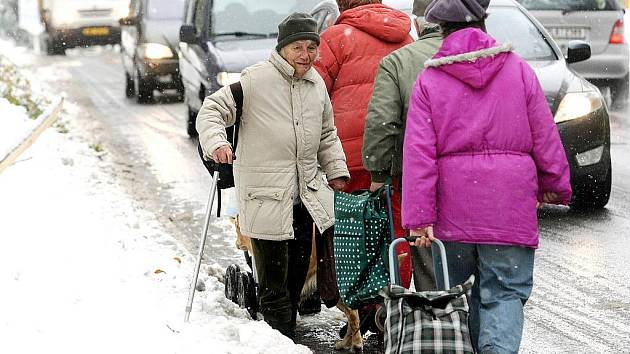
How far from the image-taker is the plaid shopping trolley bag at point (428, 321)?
451 cm

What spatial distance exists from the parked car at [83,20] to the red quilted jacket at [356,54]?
2620cm

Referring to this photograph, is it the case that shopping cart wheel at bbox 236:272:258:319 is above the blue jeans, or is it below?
below

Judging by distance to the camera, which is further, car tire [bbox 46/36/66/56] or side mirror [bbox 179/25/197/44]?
car tire [bbox 46/36/66/56]

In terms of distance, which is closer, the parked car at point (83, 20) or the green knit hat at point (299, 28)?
the green knit hat at point (299, 28)

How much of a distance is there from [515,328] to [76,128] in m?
12.4

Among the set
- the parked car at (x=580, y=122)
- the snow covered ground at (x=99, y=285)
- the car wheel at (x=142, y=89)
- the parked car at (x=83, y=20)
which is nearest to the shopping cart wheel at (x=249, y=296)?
the snow covered ground at (x=99, y=285)

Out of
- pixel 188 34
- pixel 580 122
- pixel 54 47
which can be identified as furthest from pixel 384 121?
pixel 54 47

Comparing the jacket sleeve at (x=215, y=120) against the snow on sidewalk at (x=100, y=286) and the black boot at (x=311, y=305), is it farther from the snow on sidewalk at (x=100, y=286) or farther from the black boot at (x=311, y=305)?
the black boot at (x=311, y=305)

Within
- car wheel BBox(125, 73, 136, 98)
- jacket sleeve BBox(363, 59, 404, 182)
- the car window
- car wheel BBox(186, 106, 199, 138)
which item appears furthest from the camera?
car wheel BBox(125, 73, 136, 98)

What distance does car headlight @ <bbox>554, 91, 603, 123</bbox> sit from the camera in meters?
9.70

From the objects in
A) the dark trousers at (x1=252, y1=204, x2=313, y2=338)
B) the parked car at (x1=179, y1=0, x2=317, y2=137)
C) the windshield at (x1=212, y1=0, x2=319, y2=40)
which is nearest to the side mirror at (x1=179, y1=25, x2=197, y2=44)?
the parked car at (x1=179, y1=0, x2=317, y2=137)

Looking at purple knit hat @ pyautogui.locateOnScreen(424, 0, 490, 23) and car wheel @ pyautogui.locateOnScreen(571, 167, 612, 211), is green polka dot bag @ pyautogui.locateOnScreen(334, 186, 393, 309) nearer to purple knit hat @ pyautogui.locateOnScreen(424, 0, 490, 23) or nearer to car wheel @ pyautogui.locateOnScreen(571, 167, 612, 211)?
purple knit hat @ pyautogui.locateOnScreen(424, 0, 490, 23)

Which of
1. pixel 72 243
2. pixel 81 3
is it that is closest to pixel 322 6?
pixel 72 243

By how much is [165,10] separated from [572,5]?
21.6ft
